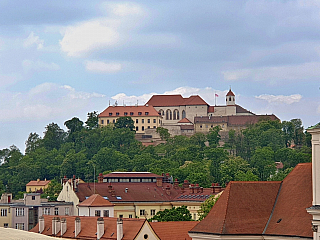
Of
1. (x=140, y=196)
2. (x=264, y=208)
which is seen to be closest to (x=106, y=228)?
(x=264, y=208)

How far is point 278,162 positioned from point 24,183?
192 feet

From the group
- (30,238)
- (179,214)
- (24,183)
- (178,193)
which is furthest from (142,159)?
(30,238)

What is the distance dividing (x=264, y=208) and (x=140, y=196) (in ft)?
208

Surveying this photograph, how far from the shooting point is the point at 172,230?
6731 centimetres

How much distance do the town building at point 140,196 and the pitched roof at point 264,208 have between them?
53.2m

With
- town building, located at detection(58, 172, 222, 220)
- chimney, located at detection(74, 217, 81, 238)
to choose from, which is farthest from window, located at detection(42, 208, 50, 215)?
chimney, located at detection(74, 217, 81, 238)

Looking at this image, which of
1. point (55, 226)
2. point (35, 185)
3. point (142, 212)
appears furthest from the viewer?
point (35, 185)

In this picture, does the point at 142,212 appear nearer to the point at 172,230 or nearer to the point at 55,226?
the point at 55,226

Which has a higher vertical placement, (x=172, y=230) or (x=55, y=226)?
(x=172, y=230)

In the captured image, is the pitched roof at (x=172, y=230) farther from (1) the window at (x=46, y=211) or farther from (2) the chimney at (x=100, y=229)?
(1) the window at (x=46, y=211)

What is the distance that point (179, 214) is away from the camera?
85.5m

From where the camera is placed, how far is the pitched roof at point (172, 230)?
218ft

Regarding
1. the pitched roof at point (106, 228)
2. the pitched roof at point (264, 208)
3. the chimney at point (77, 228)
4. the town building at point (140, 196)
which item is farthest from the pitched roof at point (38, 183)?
the pitched roof at point (264, 208)

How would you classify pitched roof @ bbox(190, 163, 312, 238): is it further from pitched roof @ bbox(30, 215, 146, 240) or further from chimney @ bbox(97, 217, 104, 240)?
chimney @ bbox(97, 217, 104, 240)
